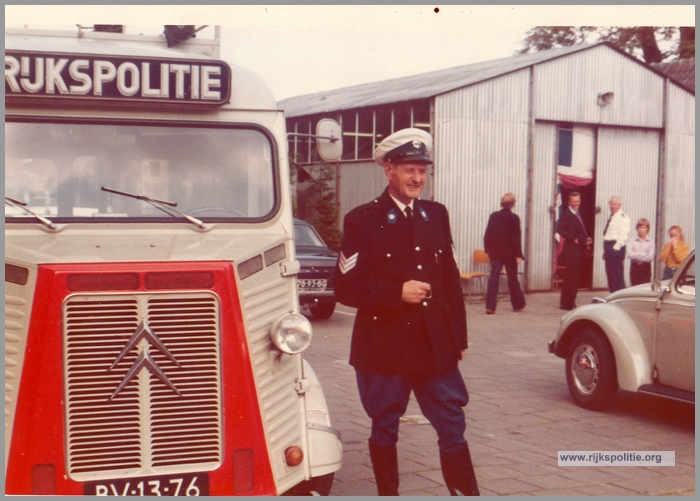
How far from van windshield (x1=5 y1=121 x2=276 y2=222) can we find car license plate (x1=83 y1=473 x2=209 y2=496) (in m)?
1.23

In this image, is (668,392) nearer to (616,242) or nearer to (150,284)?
(150,284)

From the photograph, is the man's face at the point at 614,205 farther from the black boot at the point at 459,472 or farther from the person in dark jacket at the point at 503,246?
the black boot at the point at 459,472

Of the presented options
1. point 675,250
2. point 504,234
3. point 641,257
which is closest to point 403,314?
point 675,250

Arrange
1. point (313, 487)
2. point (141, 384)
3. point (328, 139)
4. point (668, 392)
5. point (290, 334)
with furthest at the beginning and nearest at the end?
point (668, 392)
point (328, 139)
point (313, 487)
point (290, 334)
point (141, 384)

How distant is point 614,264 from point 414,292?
34.7 feet

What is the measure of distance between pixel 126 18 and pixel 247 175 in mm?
1244

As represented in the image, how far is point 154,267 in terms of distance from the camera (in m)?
3.57

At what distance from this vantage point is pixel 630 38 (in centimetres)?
580

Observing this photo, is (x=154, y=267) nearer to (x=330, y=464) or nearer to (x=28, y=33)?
(x=330, y=464)

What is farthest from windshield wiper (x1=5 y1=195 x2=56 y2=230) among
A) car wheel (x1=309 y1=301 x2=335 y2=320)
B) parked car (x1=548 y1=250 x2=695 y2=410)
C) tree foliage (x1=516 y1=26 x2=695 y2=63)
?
car wheel (x1=309 y1=301 x2=335 y2=320)

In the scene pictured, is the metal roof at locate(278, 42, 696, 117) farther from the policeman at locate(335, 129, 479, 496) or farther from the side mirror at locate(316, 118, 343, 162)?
the policeman at locate(335, 129, 479, 496)

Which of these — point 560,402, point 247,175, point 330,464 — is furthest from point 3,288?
point 560,402

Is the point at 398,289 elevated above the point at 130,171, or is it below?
below

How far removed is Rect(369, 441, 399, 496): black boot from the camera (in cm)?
421
